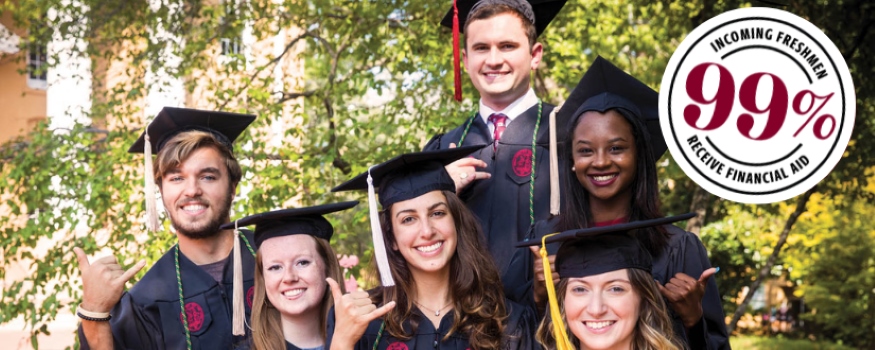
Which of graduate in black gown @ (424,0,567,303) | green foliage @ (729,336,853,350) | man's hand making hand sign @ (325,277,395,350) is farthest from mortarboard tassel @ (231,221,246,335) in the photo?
green foliage @ (729,336,853,350)

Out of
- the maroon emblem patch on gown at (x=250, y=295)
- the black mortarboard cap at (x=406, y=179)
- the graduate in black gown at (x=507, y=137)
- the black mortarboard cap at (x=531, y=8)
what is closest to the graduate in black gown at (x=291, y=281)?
the maroon emblem patch on gown at (x=250, y=295)

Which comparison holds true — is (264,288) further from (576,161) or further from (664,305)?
(664,305)

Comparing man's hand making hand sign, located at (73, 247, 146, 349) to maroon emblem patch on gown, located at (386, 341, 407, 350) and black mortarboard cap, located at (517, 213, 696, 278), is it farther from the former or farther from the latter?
black mortarboard cap, located at (517, 213, 696, 278)

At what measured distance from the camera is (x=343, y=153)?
7.74 meters

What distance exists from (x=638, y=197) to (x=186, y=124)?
2092mm

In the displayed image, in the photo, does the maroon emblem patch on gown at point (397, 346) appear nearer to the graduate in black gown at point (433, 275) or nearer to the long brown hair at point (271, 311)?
the graduate in black gown at point (433, 275)

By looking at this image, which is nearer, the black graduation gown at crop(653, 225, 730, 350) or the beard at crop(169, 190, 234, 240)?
the black graduation gown at crop(653, 225, 730, 350)

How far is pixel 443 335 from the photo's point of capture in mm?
3512

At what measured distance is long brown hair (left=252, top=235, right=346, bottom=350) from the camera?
12.4 ft

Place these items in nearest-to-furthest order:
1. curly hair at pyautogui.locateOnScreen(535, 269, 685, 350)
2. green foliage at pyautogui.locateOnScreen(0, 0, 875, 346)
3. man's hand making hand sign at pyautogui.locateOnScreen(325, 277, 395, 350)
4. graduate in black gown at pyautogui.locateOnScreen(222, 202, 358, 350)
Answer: curly hair at pyautogui.locateOnScreen(535, 269, 685, 350) → man's hand making hand sign at pyautogui.locateOnScreen(325, 277, 395, 350) → graduate in black gown at pyautogui.locateOnScreen(222, 202, 358, 350) → green foliage at pyautogui.locateOnScreen(0, 0, 875, 346)

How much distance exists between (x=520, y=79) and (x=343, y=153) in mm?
3807

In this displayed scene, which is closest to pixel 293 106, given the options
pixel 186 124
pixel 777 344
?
pixel 186 124

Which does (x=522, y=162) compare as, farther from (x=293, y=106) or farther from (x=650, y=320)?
(x=293, y=106)

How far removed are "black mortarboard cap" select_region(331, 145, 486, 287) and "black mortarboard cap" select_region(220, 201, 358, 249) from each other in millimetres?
254
